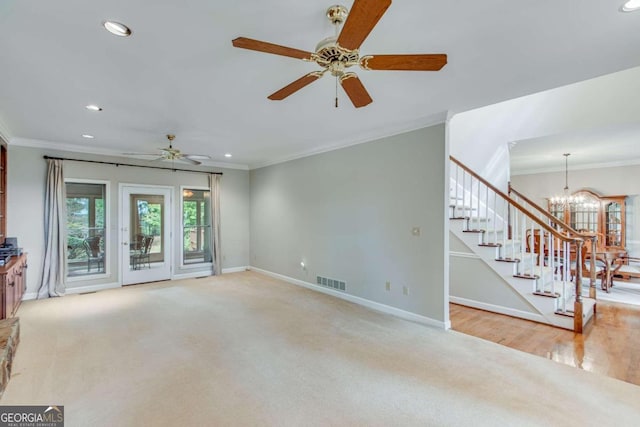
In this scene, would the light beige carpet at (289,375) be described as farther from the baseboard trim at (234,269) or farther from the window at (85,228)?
the baseboard trim at (234,269)

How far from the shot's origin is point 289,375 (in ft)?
8.60

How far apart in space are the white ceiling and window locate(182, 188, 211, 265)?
273 centimetres

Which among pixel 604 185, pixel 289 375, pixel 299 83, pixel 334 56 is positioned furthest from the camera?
pixel 604 185

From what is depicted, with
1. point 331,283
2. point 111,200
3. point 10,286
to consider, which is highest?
point 111,200

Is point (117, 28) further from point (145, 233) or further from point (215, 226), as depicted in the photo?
point (215, 226)

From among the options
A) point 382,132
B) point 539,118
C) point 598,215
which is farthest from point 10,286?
point 598,215

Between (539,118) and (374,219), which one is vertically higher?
(539,118)

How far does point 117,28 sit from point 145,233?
16.5ft

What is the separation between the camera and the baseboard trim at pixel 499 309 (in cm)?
396

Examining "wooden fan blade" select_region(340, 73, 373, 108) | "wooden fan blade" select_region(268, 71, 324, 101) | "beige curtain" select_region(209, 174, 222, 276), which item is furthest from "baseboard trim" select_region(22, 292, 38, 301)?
"wooden fan blade" select_region(340, 73, 373, 108)

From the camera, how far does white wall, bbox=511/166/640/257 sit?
23.4 feet

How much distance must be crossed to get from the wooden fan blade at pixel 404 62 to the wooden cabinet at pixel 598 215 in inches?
316

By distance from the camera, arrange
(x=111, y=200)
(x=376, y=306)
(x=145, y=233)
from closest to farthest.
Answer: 1. (x=376, y=306)
2. (x=111, y=200)
3. (x=145, y=233)

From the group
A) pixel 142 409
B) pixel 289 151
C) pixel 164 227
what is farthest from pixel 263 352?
pixel 164 227
